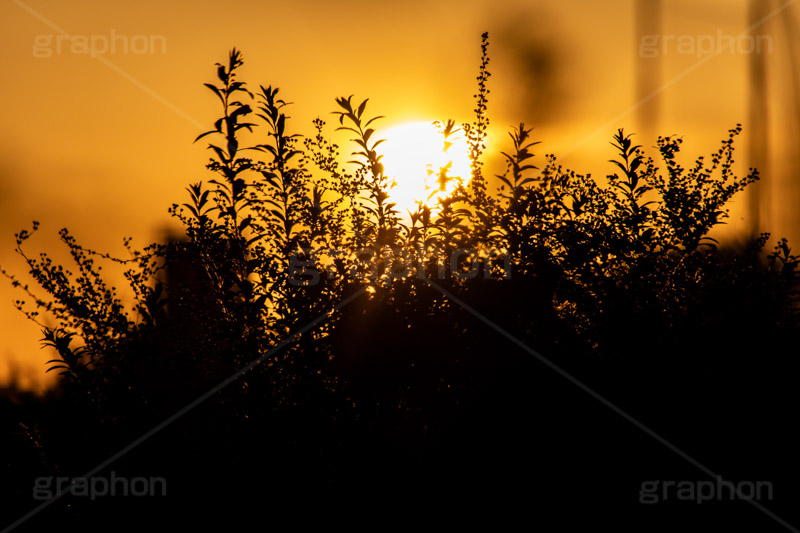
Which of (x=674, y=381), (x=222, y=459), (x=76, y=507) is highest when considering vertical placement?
(x=674, y=381)

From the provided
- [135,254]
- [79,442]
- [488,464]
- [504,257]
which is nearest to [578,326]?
[504,257]

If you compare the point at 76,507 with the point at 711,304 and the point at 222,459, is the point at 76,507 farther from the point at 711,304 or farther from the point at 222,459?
the point at 711,304

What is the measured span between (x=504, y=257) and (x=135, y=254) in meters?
2.98

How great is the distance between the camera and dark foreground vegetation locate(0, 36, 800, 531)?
4.88m

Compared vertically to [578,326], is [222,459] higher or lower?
lower

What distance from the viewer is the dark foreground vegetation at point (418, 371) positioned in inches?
192

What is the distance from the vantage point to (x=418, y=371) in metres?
5.16

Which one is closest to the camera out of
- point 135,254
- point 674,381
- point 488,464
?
point 674,381

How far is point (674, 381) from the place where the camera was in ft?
15.8

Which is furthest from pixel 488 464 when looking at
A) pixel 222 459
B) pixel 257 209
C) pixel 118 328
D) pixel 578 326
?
pixel 118 328

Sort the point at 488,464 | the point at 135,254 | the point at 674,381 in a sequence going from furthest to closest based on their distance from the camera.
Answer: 1. the point at 135,254
2. the point at 488,464
3. the point at 674,381

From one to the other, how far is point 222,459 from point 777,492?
160 inches

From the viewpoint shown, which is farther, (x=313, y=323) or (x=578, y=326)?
(x=578, y=326)

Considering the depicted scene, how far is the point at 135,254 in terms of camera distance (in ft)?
18.0
